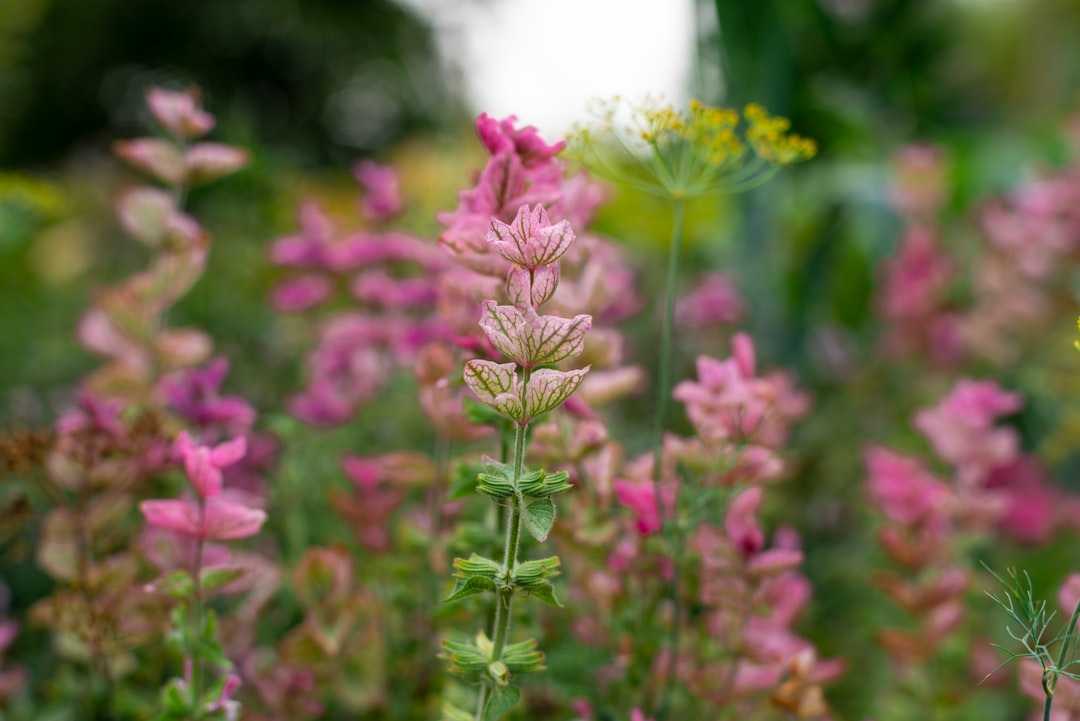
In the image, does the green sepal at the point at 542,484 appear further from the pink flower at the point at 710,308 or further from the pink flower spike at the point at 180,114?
the pink flower at the point at 710,308

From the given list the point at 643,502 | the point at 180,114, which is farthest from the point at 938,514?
the point at 180,114

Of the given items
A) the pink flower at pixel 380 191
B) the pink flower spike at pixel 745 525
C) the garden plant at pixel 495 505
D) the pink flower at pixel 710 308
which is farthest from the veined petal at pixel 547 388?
the pink flower at pixel 710 308

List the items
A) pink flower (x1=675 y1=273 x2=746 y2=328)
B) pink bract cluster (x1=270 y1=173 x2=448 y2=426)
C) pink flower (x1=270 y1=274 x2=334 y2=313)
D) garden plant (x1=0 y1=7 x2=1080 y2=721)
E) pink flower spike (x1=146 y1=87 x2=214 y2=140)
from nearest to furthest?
garden plant (x1=0 y1=7 x2=1080 y2=721) < pink flower spike (x1=146 y1=87 x2=214 y2=140) < pink bract cluster (x1=270 y1=173 x2=448 y2=426) < pink flower (x1=270 y1=274 x2=334 y2=313) < pink flower (x1=675 y1=273 x2=746 y2=328)

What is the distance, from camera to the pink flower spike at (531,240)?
412 mm

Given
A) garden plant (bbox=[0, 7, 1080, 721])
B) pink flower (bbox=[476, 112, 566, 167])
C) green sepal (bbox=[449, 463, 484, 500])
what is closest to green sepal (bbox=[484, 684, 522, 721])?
garden plant (bbox=[0, 7, 1080, 721])

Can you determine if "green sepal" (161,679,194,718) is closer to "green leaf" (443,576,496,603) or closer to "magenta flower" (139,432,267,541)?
"magenta flower" (139,432,267,541)

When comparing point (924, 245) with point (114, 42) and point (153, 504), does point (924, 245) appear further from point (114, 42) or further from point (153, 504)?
point (114, 42)

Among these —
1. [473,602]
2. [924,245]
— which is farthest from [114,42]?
[473,602]

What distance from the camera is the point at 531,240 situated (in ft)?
1.36

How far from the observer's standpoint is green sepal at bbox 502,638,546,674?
17.3 inches

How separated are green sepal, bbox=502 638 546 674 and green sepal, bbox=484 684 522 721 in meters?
0.01

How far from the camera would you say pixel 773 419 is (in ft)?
2.11

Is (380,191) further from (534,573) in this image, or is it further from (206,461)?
(534,573)

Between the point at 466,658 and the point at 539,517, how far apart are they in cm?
8
